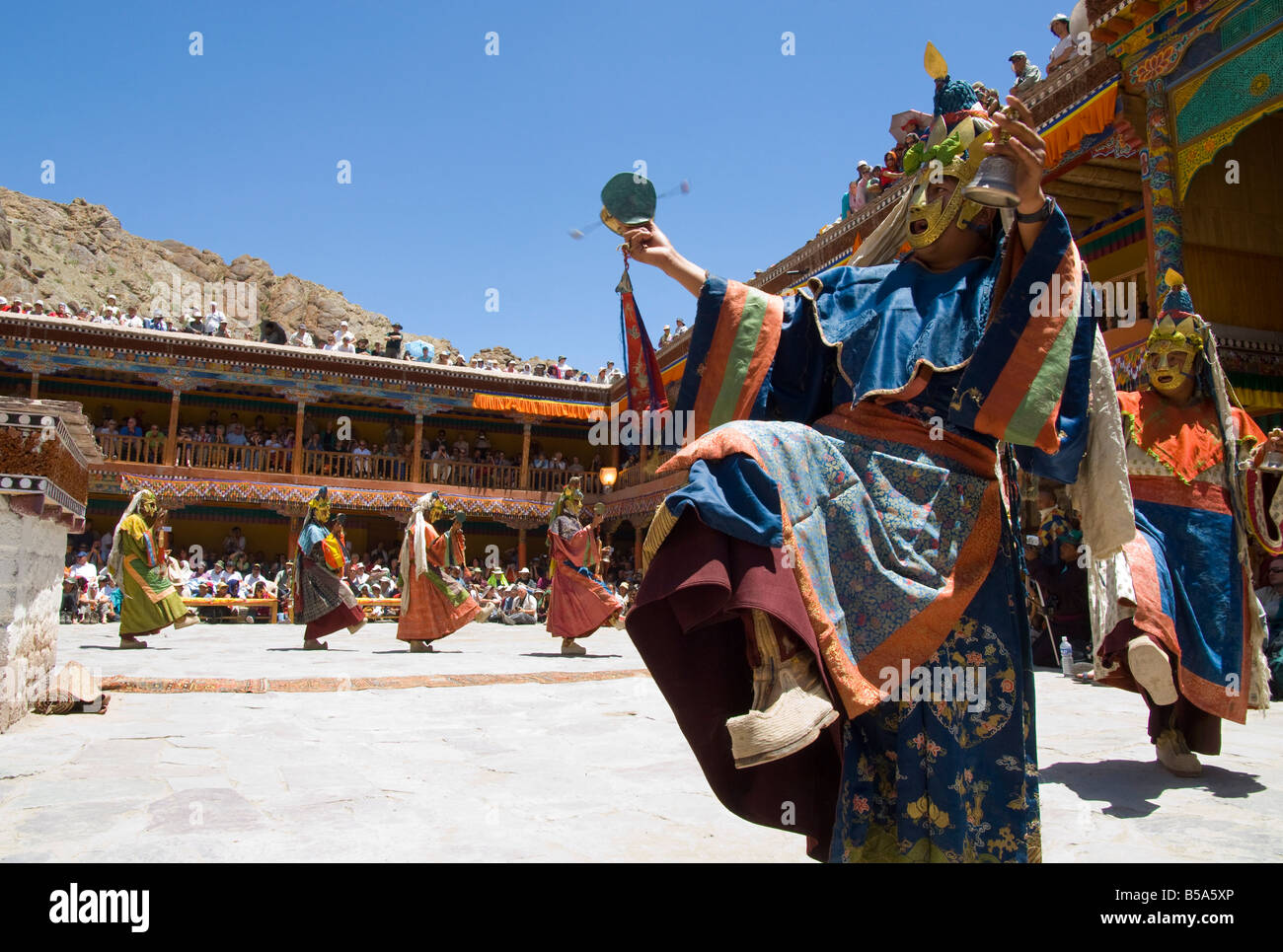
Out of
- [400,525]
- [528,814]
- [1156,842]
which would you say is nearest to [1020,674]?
[1156,842]

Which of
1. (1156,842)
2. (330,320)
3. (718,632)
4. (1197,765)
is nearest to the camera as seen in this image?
(718,632)

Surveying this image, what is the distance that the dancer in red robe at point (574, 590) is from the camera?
10.2 m

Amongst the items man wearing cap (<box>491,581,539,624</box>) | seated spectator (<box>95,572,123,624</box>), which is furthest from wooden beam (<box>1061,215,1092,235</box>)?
seated spectator (<box>95,572,123,624</box>)

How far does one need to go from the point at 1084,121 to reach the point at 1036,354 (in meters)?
9.41

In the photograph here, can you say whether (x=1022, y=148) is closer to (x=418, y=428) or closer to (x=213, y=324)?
(x=418, y=428)

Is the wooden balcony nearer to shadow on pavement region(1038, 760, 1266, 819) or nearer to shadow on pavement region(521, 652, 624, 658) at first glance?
shadow on pavement region(521, 652, 624, 658)

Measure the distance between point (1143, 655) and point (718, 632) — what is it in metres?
2.46

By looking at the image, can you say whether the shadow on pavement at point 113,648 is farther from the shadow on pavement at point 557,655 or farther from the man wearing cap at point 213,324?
the man wearing cap at point 213,324

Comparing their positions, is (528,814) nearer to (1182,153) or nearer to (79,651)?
(79,651)

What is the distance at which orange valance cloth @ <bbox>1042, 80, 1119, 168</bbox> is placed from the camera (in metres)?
9.34

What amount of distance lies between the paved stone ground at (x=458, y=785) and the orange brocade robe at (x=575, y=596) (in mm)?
4156

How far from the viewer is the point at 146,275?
5812cm

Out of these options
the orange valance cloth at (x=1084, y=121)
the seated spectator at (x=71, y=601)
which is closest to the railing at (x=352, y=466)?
the seated spectator at (x=71, y=601)

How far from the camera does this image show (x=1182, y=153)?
9.03 m
